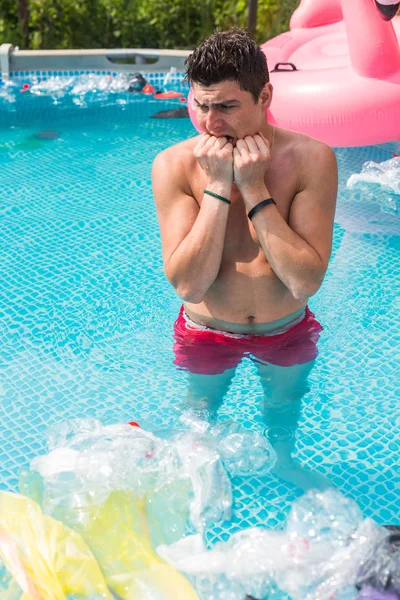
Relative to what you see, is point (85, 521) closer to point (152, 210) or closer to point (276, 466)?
point (276, 466)

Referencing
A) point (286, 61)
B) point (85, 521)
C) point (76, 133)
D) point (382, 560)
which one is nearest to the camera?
point (382, 560)

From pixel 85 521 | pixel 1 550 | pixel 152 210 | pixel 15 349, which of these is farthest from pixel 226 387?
pixel 152 210

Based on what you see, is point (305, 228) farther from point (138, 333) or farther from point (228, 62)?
point (138, 333)

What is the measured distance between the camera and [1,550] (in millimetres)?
2422

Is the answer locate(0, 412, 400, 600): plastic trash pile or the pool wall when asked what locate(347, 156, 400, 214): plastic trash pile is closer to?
locate(0, 412, 400, 600): plastic trash pile

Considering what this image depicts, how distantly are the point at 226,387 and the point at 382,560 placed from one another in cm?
84

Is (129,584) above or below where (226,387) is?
below

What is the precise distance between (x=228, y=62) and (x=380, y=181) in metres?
3.32

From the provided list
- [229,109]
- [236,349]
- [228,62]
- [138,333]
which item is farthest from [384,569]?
[138,333]

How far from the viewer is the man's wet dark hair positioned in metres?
2.19

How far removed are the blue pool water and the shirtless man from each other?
1.33ft

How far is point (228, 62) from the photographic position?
7.17ft

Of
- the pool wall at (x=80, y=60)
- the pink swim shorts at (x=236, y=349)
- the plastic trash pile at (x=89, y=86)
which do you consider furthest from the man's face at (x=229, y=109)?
the pool wall at (x=80, y=60)

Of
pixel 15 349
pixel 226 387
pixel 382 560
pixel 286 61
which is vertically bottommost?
pixel 15 349
